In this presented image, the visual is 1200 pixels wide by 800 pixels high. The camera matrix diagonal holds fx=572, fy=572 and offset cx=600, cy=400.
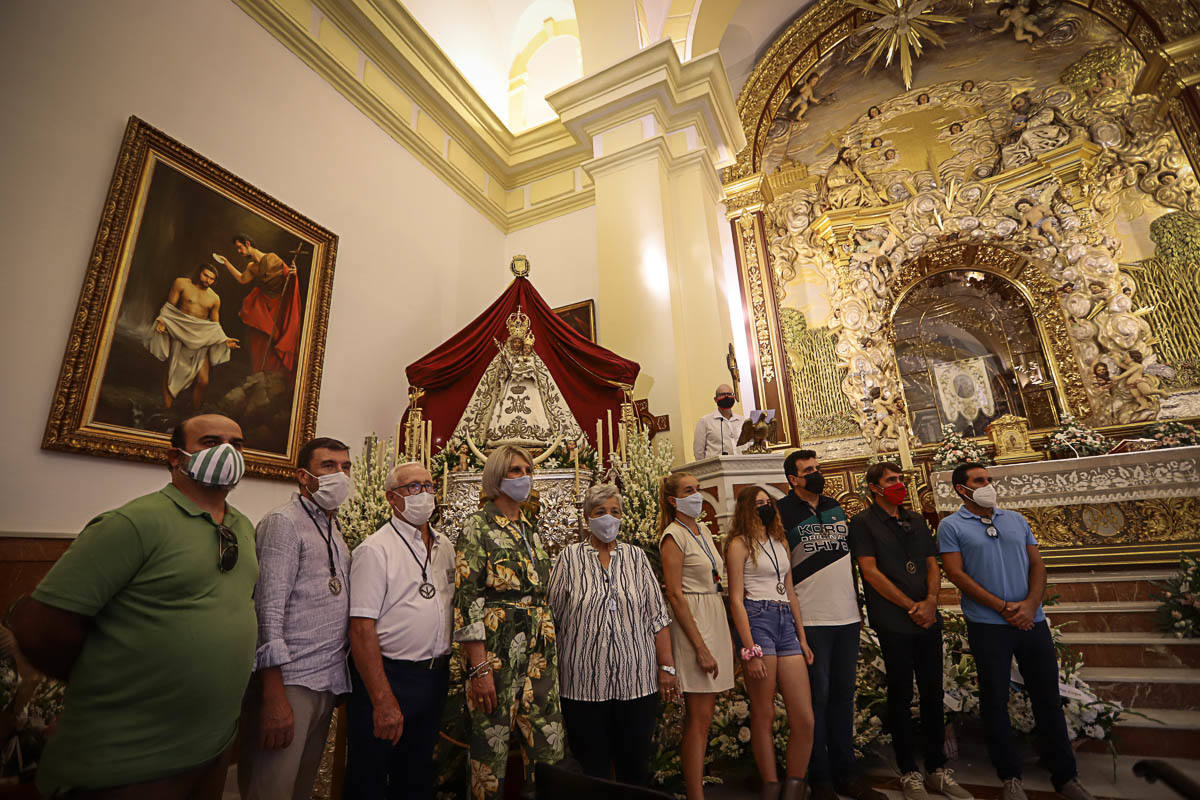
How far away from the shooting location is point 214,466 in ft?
5.83

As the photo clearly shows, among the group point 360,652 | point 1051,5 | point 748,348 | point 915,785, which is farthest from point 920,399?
point 360,652

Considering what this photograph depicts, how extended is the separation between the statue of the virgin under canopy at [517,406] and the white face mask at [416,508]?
2287mm

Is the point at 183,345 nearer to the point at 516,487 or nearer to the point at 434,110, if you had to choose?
the point at 516,487

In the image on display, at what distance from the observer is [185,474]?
5.85ft

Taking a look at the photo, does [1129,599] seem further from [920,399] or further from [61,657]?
[61,657]

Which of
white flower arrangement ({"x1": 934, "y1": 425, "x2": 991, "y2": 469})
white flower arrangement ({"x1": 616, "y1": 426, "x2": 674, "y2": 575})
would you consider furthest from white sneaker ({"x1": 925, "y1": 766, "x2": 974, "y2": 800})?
white flower arrangement ({"x1": 934, "y1": 425, "x2": 991, "y2": 469})

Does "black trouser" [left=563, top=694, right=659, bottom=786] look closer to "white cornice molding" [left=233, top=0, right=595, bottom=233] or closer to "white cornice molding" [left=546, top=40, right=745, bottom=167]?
"white cornice molding" [left=233, top=0, right=595, bottom=233]

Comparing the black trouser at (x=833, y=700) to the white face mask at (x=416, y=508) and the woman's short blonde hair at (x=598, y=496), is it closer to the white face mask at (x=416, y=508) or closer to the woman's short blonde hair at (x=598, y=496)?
the woman's short blonde hair at (x=598, y=496)

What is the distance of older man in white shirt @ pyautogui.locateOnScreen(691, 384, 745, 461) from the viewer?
482 cm

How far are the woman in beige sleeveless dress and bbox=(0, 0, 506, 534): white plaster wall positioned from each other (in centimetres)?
339

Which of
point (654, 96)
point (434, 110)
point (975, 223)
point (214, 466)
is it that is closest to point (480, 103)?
point (434, 110)

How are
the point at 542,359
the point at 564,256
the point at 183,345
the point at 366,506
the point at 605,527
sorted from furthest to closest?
the point at 564,256
the point at 542,359
the point at 366,506
the point at 183,345
the point at 605,527

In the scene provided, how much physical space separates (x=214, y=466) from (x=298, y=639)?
66 centimetres

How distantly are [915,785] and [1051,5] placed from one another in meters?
10.8
